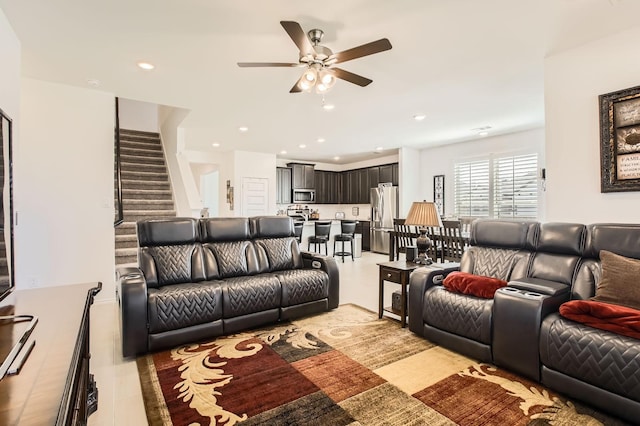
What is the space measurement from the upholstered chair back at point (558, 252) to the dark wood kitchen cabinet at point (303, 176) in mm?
7007

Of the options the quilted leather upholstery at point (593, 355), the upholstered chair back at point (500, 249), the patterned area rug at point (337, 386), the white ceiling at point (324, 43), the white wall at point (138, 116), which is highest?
the white wall at point (138, 116)

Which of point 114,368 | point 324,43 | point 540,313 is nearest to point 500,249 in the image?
point 540,313

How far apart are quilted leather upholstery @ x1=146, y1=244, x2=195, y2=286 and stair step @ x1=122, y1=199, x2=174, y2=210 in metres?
2.99

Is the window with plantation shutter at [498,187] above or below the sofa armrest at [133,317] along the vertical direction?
above

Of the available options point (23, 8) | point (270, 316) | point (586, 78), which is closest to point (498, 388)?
point (270, 316)

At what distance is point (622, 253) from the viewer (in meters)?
2.27

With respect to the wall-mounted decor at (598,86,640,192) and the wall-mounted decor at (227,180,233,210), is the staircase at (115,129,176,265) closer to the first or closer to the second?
the wall-mounted decor at (227,180,233,210)

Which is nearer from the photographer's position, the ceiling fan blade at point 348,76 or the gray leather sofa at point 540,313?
the gray leather sofa at point 540,313

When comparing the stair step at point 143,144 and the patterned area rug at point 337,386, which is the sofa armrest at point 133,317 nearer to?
the patterned area rug at point 337,386

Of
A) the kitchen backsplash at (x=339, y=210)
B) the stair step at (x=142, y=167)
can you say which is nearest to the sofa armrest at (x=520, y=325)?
the stair step at (x=142, y=167)

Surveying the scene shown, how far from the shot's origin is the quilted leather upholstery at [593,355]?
1729 mm

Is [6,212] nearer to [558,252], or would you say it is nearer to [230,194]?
[558,252]

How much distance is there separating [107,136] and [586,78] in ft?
17.3

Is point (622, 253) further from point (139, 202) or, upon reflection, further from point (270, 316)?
point (139, 202)
